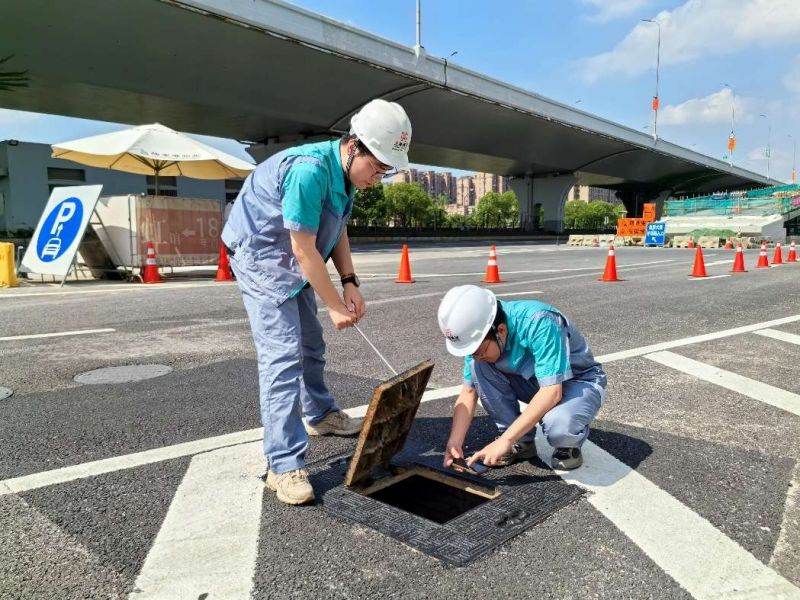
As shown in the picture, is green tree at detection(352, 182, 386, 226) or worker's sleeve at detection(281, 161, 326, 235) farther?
green tree at detection(352, 182, 386, 226)

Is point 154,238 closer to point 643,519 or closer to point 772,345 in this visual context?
point 772,345

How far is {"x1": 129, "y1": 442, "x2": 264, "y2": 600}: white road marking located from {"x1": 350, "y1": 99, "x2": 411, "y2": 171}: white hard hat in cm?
164

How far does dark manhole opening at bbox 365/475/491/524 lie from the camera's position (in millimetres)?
2879

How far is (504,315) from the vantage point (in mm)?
2904

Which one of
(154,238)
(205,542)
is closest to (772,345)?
(205,542)

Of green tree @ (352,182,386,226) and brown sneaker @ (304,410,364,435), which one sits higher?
green tree @ (352,182,386,226)

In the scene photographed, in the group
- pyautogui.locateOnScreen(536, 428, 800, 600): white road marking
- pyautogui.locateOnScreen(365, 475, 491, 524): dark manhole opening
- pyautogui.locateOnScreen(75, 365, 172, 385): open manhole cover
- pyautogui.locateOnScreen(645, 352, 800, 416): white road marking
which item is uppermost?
pyautogui.locateOnScreen(75, 365, 172, 385): open manhole cover

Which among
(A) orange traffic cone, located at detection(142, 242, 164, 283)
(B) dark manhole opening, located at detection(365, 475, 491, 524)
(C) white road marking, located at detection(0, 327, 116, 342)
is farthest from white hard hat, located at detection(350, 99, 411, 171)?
(A) orange traffic cone, located at detection(142, 242, 164, 283)

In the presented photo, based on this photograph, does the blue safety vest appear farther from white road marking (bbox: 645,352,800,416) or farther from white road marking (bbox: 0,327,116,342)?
white road marking (bbox: 0,327,116,342)

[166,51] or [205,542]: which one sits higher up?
[166,51]

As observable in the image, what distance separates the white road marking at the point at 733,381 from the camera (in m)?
4.16

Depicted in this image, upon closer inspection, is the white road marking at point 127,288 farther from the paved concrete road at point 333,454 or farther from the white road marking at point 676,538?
the white road marking at point 676,538

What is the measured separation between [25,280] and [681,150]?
6805 cm

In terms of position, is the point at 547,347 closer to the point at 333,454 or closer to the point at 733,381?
the point at 333,454
